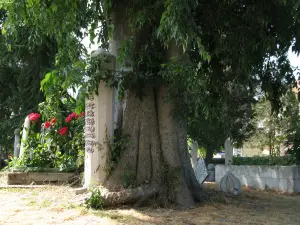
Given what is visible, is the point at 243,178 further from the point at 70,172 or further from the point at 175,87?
the point at 175,87

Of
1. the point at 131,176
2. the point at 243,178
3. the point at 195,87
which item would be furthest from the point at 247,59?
the point at 243,178

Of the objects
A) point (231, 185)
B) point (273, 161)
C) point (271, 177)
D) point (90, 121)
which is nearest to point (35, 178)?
point (90, 121)

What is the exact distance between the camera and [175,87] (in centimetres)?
805

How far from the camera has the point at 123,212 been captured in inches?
296

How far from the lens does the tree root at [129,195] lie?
771 cm

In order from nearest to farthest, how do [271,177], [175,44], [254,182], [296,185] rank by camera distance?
1. [175,44]
2. [296,185]
3. [271,177]
4. [254,182]

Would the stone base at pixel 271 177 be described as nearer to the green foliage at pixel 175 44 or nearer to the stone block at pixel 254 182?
the stone block at pixel 254 182

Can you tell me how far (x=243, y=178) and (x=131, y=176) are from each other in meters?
8.02

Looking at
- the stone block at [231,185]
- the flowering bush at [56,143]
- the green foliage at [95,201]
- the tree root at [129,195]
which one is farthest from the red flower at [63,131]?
the green foliage at [95,201]

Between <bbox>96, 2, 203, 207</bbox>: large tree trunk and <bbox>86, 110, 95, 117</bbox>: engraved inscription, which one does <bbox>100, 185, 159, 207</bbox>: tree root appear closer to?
<bbox>96, 2, 203, 207</bbox>: large tree trunk

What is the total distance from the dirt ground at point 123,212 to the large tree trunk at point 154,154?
0.49 metres

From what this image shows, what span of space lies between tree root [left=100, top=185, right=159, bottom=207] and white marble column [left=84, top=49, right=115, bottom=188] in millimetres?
568

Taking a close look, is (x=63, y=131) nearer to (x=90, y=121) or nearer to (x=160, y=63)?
(x=90, y=121)

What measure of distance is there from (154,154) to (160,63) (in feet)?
6.24
